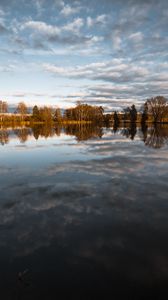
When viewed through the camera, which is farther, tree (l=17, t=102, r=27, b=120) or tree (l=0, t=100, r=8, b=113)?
tree (l=17, t=102, r=27, b=120)

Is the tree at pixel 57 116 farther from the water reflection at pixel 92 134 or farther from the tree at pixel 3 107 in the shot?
the water reflection at pixel 92 134

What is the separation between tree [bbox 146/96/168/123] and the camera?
87.1 m

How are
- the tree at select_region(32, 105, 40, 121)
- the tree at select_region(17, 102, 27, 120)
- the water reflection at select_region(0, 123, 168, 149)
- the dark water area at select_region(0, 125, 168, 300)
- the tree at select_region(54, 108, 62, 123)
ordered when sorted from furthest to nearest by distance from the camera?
the tree at select_region(54, 108, 62, 123) < the tree at select_region(32, 105, 40, 121) < the tree at select_region(17, 102, 27, 120) < the water reflection at select_region(0, 123, 168, 149) < the dark water area at select_region(0, 125, 168, 300)

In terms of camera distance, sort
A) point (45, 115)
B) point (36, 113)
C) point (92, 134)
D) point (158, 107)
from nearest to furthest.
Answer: point (92, 134) → point (158, 107) → point (45, 115) → point (36, 113)

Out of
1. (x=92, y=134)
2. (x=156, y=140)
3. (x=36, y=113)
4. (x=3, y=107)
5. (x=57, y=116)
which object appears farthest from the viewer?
(x=57, y=116)

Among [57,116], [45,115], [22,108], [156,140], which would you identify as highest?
[22,108]

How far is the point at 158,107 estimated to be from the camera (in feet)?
290

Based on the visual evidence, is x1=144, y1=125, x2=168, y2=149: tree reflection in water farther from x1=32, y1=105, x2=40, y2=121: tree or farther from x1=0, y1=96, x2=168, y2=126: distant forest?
x1=32, y1=105, x2=40, y2=121: tree

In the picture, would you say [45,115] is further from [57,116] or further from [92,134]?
[92,134]

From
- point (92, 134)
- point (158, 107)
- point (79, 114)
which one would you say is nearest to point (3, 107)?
point (79, 114)

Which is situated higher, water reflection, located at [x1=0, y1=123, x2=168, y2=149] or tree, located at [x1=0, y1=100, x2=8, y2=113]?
tree, located at [x1=0, y1=100, x2=8, y2=113]

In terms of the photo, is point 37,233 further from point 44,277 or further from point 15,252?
point 44,277

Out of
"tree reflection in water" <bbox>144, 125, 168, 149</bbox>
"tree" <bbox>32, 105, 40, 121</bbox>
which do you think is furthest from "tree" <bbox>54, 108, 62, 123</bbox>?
"tree reflection in water" <bbox>144, 125, 168, 149</bbox>

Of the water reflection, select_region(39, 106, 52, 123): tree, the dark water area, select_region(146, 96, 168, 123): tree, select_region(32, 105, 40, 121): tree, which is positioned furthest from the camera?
select_region(32, 105, 40, 121): tree
